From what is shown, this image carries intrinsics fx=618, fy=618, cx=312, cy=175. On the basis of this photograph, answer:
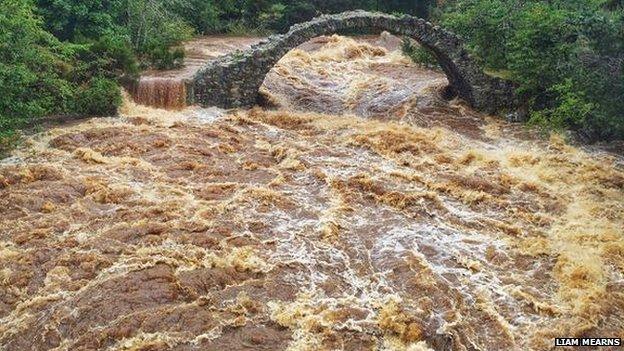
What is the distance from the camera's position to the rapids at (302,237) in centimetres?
879

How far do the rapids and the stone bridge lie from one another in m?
1.18

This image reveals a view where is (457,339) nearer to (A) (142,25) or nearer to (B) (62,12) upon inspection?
(B) (62,12)

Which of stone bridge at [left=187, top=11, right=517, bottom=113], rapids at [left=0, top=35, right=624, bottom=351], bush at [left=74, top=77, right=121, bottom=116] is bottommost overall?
rapids at [left=0, top=35, right=624, bottom=351]

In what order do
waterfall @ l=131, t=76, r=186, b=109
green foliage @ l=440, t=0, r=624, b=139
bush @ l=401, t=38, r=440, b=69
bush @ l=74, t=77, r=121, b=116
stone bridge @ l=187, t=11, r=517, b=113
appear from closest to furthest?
green foliage @ l=440, t=0, r=624, b=139 → bush @ l=74, t=77, r=121, b=116 → waterfall @ l=131, t=76, r=186, b=109 → stone bridge @ l=187, t=11, r=517, b=113 → bush @ l=401, t=38, r=440, b=69

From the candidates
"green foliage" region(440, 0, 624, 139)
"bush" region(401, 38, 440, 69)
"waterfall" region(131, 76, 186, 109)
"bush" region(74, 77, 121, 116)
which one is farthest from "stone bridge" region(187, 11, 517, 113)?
"bush" region(401, 38, 440, 69)

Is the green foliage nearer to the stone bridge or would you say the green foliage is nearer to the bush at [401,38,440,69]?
the stone bridge

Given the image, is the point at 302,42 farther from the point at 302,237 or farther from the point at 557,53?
the point at 302,237

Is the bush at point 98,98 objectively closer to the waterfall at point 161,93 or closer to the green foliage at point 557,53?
the waterfall at point 161,93

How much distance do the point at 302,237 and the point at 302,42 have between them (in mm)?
9614

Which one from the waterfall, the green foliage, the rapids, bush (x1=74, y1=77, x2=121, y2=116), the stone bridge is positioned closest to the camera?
the rapids

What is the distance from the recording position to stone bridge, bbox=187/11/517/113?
1897 centimetres

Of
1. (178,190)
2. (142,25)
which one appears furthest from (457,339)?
(142,25)

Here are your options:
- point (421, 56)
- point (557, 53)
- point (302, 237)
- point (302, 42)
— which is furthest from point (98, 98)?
point (557, 53)

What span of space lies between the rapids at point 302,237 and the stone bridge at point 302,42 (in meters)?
1.18
